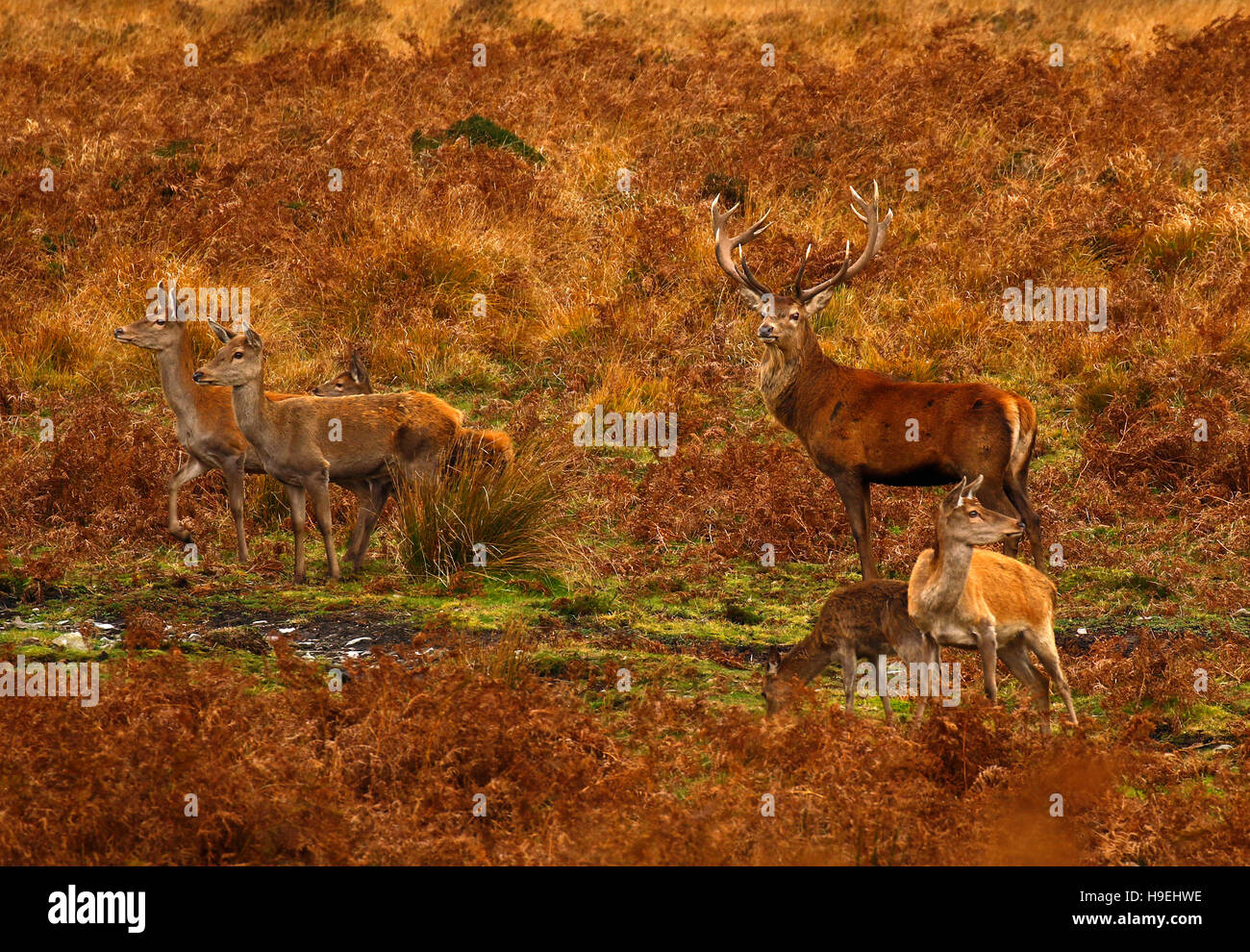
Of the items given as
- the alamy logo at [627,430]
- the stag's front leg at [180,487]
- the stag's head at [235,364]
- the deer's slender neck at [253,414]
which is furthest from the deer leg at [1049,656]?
the stag's front leg at [180,487]

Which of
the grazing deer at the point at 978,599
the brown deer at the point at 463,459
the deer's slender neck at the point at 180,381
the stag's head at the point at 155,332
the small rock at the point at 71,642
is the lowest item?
the small rock at the point at 71,642

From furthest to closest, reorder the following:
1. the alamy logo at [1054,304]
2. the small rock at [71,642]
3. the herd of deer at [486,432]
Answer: the alamy logo at [1054,304] < the herd of deer at [486,432] < the small rock at [71,642]

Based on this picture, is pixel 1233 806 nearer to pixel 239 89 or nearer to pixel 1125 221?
pixel 1125 221

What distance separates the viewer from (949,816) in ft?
20.4

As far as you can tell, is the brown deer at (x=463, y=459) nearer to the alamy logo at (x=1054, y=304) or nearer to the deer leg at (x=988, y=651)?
the deer leg at (x=988, y=651)

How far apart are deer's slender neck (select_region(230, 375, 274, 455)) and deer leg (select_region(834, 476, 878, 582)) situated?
400 centimetres

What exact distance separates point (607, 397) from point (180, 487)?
12.6 ft

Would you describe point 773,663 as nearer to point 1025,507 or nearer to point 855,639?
point 855,639

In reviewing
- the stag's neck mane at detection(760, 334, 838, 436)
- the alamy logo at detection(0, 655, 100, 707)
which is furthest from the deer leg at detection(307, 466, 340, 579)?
the stag's neck mane at detection(760, 334, 838, 436)

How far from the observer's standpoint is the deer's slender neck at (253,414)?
35.3 feet

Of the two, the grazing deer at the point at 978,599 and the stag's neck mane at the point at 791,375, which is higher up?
the stag's neck mane at the point at 791,375

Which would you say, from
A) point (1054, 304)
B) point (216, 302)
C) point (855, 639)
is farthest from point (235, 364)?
point (1054, 304)

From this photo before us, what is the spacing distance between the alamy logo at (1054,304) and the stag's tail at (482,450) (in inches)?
227

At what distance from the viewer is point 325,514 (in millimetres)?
10609
